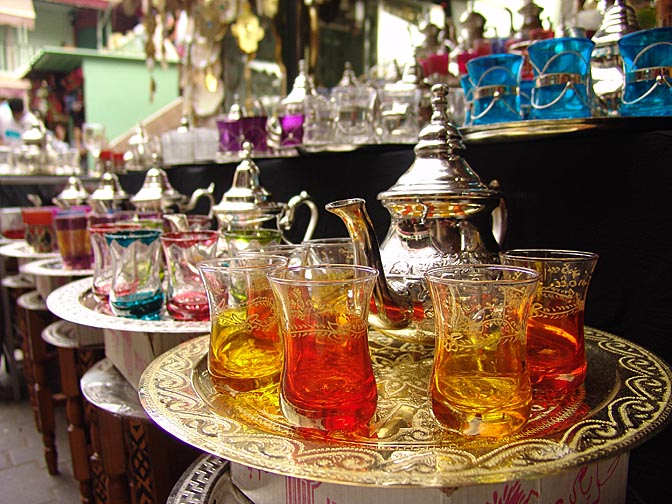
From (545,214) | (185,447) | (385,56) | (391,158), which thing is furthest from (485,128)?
(385,56)

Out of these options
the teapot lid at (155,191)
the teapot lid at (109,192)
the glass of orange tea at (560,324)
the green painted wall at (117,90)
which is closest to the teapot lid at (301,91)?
the teapot lid at (155,191)

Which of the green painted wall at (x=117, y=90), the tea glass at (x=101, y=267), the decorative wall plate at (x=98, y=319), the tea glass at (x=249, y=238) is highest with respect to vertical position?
the green painted wall at (x=117, y=90)

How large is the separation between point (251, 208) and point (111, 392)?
1.23 ft

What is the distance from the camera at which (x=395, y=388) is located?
0.54 meters

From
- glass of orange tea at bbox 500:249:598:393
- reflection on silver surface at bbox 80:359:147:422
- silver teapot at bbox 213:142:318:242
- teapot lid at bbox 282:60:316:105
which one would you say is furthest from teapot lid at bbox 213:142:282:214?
glass of orange tea at bbox 500:249:598:393

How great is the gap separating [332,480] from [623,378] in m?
0.33

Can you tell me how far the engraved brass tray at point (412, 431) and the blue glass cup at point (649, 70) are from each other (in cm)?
35

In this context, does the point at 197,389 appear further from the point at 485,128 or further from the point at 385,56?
the point at 385,56

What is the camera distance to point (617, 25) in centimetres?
83

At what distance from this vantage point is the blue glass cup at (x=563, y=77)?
0.76 metres

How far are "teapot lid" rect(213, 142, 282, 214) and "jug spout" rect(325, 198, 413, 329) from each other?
423 mm

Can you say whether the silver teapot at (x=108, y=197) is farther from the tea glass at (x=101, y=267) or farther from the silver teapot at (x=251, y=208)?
the silver teapot at (x=251, y=208)

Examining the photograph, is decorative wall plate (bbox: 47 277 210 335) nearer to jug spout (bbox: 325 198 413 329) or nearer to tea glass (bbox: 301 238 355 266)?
tea glass (bbox: 301 238 355 266)

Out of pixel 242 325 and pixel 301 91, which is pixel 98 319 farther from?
pixel 301 91
